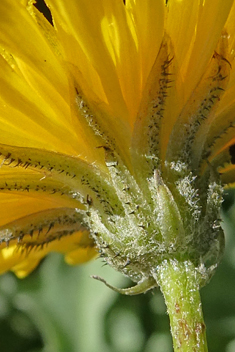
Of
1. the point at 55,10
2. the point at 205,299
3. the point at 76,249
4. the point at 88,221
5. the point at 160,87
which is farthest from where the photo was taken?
the point at 205,299

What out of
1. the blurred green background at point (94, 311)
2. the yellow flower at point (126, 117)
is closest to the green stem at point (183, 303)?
the yellow flower at point (126, 117)

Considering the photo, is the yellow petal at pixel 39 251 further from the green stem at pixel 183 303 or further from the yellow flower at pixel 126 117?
the green stem at pixel 183 303

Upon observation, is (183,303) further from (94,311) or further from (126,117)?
(94,311)

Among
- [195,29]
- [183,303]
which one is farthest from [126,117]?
[183,303]

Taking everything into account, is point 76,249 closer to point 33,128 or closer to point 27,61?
point 33,128

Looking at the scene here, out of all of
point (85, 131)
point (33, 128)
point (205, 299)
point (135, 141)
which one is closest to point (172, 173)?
point (135, 141)

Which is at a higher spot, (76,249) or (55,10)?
(55,10)
